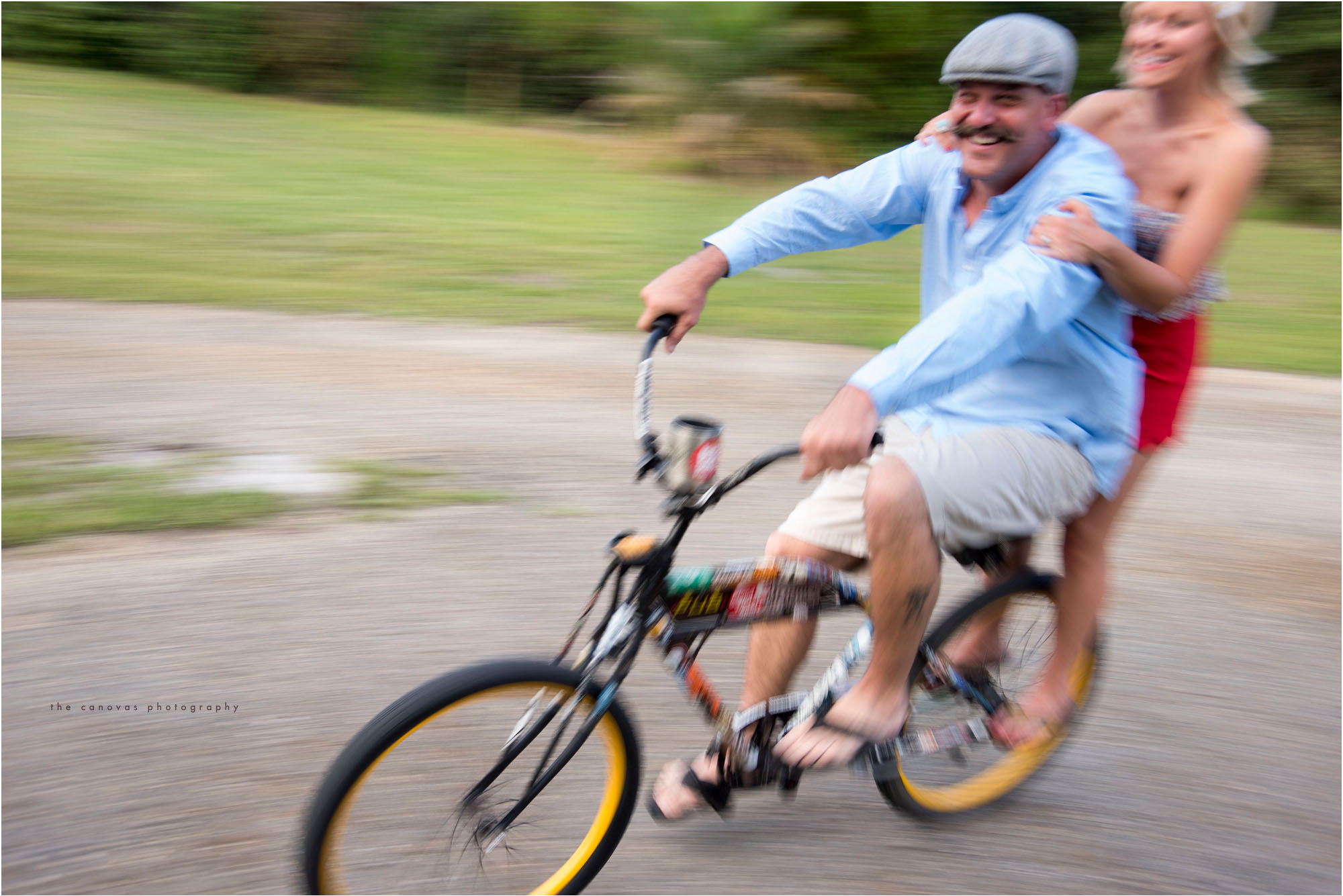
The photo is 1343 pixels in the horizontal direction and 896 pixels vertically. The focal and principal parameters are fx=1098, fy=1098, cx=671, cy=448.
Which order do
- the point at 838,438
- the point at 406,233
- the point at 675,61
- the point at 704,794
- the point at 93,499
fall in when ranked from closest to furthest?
the point at 838,438 → the point at 704,794 → the point at 93,499 → the point at 406,233 → the point at 675,61

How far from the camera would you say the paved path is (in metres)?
2.75

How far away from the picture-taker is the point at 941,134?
2736 millimetres

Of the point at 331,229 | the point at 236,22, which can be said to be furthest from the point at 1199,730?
the point at 236,22

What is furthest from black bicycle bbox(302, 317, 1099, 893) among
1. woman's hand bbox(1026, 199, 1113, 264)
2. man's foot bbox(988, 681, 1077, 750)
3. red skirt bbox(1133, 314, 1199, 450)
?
woman's hand bbox(1026, 199, 1113, 264)

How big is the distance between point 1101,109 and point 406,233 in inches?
269

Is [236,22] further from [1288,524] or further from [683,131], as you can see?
[1288,524]

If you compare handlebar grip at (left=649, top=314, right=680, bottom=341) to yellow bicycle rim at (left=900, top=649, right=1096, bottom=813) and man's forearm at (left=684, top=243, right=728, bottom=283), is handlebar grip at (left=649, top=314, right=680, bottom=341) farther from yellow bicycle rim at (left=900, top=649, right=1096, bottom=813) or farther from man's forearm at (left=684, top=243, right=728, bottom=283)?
yellow bicycle rim at (left=900, top=649, right=1096, bottom=813)

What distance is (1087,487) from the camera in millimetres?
2643

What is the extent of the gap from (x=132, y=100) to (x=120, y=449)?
9646 millimetres

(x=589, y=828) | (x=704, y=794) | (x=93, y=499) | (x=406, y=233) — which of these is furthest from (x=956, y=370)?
(x=406, y=233)

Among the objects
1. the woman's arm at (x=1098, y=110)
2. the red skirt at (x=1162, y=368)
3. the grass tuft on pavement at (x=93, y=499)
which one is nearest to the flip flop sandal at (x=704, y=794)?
the red skirt at (x=1162, y=368)

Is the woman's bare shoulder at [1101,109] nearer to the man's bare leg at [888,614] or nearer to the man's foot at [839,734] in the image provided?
the man's bare leg at [888,614]

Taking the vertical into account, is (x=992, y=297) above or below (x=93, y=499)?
above

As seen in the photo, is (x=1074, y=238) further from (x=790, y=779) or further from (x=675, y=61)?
(x=675, y=61)
